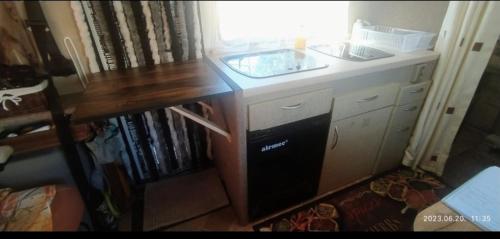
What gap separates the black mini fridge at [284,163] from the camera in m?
1.08

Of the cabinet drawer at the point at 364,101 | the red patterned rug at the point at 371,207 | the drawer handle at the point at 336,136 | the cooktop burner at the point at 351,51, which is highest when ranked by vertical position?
the cooktop burner at the point at 351,51

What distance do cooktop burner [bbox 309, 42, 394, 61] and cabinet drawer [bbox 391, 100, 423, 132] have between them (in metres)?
0.32

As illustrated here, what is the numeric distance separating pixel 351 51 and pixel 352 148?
58 centimetres

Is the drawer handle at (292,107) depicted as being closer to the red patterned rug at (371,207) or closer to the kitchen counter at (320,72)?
Result: the kitchen counter at (320,72)

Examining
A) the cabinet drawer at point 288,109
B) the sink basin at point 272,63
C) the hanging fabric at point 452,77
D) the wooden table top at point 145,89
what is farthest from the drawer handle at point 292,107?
the hanging fabric at point 452,77

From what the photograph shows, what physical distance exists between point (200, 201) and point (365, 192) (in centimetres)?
105

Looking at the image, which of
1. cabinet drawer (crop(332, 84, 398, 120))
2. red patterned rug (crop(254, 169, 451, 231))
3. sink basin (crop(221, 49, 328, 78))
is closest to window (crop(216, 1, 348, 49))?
sink basin (crop(221, 49, 328, 78))

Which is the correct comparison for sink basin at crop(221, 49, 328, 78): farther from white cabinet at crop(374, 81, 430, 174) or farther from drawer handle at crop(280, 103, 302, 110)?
white cabinet at crop(374, 81, 430, 174)

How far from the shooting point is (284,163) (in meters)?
1.19

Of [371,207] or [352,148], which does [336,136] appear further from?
[371,207]

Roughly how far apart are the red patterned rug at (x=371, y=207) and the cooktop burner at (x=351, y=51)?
2.71 ft

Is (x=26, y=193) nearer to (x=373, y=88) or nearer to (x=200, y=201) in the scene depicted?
(x=200, y=201)

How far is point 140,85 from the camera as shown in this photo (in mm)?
1009
